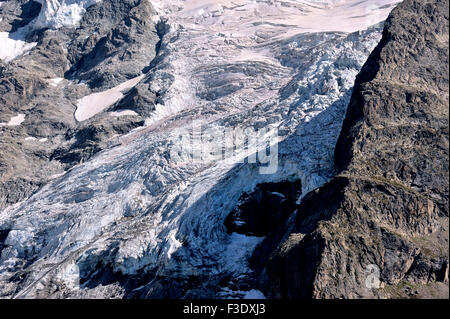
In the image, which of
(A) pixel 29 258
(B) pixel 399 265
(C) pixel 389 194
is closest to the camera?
(B) pixel 399 265

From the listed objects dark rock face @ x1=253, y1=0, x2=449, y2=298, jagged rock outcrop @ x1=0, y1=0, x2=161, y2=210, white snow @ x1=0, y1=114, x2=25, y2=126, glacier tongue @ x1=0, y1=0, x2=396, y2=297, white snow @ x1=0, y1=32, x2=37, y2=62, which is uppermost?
dark rock face @ x1=253, y1=0, x2=449, y2=298

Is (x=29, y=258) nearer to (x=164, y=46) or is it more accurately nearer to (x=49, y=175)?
(x=49, y=175)

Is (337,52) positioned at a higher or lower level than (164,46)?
higher

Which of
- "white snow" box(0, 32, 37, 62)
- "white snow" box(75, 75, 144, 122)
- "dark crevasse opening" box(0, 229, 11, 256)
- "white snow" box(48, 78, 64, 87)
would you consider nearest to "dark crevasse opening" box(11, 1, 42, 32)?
"white snow" box(0, 32, 37, 62)

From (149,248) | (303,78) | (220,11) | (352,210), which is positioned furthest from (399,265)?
(220,11)

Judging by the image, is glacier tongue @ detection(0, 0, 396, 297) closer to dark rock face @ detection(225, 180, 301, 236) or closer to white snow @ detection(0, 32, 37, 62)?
dark rock face @ detection(225, 180, 301, 236)
